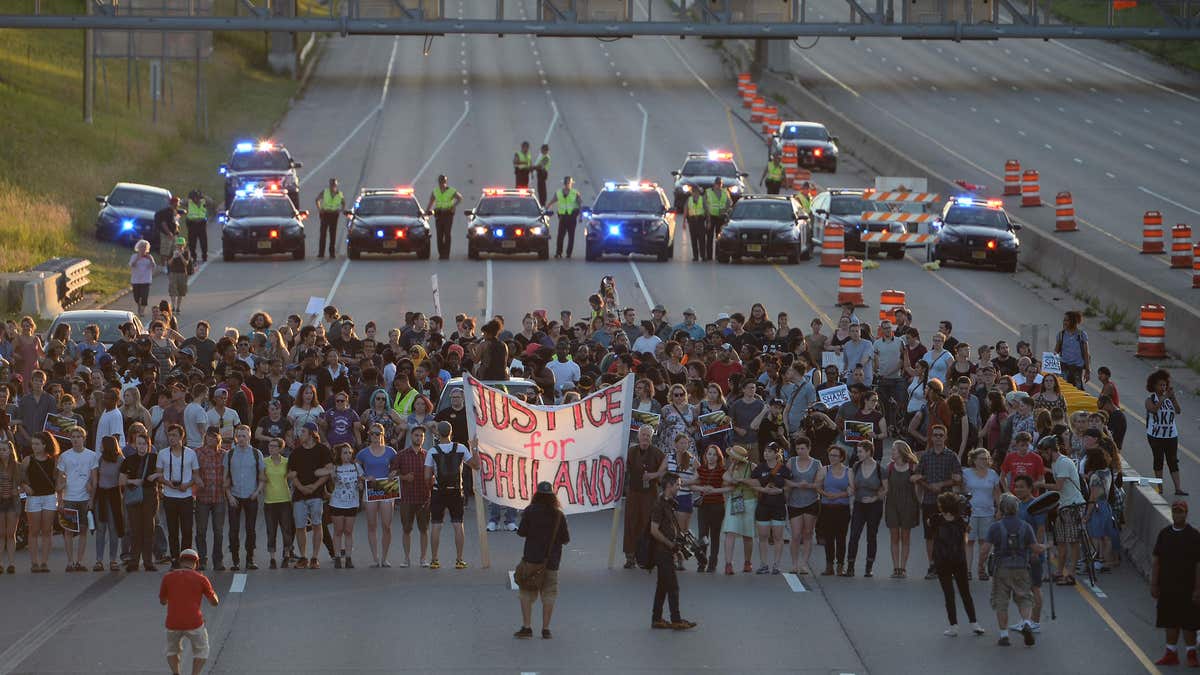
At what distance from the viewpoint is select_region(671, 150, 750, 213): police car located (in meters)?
50.8

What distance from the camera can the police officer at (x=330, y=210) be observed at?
4275 centimetres

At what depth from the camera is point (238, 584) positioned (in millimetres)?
20359

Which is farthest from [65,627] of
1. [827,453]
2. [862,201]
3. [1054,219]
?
[1054,219]

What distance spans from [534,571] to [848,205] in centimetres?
2755

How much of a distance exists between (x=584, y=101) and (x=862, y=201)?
32606 millimetres

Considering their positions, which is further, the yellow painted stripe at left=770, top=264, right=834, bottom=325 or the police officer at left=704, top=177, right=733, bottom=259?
the police officer at left=704, top=177, right=733, bottom=259

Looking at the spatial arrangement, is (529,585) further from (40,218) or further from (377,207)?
(40,218)

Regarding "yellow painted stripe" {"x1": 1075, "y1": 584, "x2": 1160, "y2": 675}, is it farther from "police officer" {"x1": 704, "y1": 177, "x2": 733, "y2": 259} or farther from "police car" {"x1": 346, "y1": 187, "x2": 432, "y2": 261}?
"police car" {"x1": 346, "y1": 187, "x2": 432, "y2": 261}

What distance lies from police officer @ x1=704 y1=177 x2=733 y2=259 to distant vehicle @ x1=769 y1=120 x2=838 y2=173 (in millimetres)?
15011

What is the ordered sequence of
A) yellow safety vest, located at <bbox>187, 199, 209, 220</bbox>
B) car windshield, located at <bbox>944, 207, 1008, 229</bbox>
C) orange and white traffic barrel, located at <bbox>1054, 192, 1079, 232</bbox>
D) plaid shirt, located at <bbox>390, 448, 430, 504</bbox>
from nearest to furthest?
plaid shirt, located at <bbox>390, 448, 430, 504</bbox>, yellow safety vest, located at <bbox>187, 199, 209, 220</bbox>, car windshield, located at <bbox>944, 207, 1008, 229</bbox>, orange and white traffic barrel, located at <bbox>1054, 192, 1079, 232</bbox>

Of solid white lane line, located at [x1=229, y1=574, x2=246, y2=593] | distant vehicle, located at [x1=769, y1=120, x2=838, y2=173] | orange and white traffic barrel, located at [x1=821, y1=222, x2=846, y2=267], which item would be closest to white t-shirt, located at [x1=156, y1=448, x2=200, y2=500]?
solid white lane line, located at [x1=229, y1=574, x2=246, y2=593]

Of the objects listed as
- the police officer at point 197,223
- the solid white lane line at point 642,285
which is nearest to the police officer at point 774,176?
the solid white lane line at point 642,285

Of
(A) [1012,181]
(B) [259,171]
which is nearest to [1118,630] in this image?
(B) [259,171]

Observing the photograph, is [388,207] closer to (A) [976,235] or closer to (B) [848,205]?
(B) [848,205]
